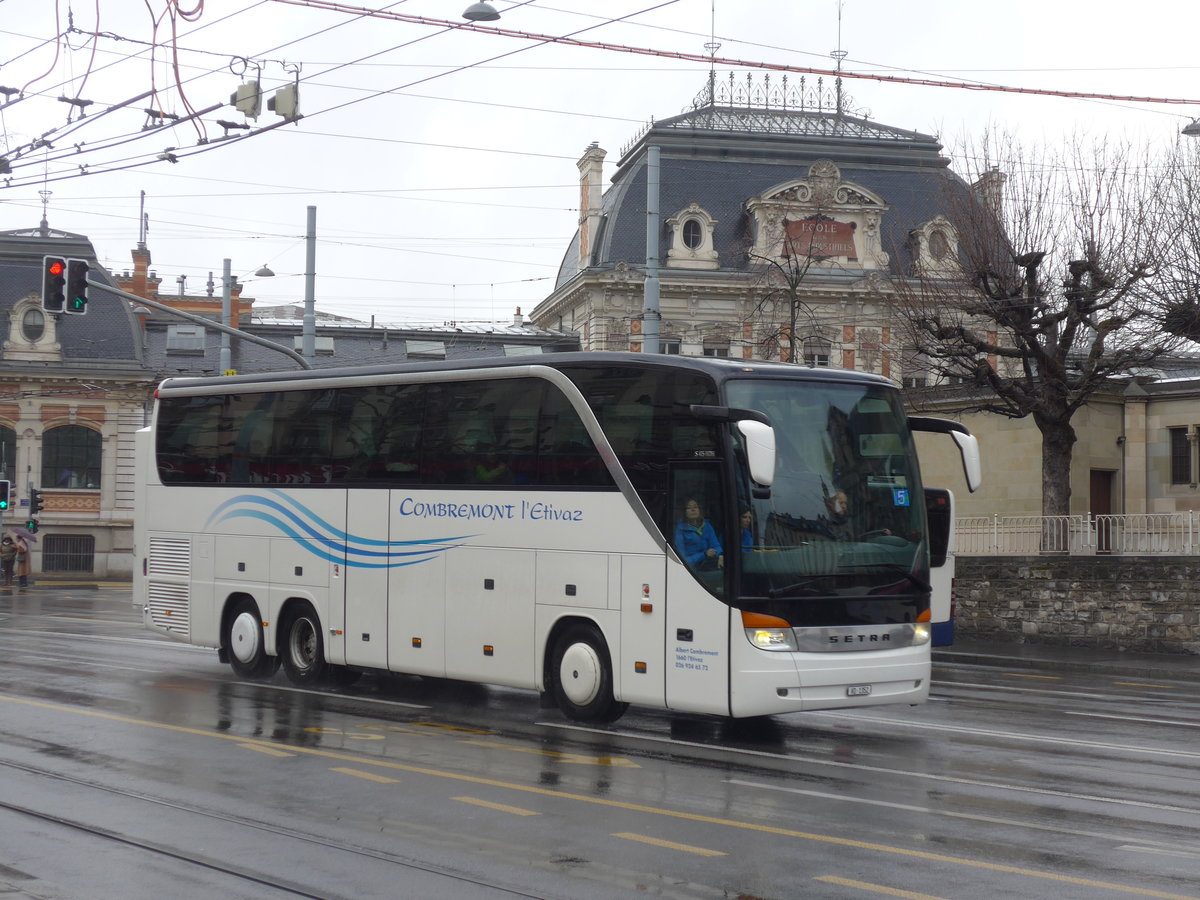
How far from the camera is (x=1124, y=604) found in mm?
26109

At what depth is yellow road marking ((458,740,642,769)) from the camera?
11922mm

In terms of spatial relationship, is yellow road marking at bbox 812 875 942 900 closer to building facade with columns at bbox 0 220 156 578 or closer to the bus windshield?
the bus windshield

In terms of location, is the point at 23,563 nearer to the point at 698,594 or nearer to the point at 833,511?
the point at 698,594

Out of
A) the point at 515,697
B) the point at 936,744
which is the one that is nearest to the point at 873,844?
the point at 936,744

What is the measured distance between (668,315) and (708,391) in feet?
141


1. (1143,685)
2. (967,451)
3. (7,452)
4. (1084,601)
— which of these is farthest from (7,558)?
(967,451)

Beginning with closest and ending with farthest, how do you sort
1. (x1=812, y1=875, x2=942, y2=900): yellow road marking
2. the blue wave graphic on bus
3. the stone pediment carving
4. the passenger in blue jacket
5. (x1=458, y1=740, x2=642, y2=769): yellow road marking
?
(x1=812, y1=875, x2=942, y2=900): yellow road marking
(x1=458, y1=740, x2=642, y2=769): yellow road marking
the passenger in blue jacket
the blue wave graphic on bus
the stone pediment carving

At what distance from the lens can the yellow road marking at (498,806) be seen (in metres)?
9.76

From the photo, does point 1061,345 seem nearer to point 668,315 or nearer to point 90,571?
point 668,315

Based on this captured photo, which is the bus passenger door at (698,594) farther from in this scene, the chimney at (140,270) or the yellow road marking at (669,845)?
the chimney at (140,270)

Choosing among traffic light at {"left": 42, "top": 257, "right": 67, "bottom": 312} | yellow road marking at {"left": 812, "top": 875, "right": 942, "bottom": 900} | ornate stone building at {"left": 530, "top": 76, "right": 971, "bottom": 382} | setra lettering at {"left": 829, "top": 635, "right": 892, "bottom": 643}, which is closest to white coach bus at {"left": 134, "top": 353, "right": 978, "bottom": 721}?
setra lettering at {"left": 829, "top": 635, "right": 892, "bottom": 643}

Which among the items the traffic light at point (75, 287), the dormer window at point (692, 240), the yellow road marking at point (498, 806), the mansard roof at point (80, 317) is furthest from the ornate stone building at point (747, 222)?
the yellow road marking at point (498, 806)

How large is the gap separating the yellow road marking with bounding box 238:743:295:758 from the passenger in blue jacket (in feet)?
12.3

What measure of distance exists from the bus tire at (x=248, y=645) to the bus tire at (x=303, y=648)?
0.45 meters
